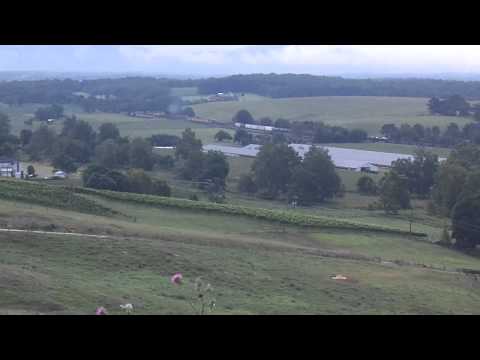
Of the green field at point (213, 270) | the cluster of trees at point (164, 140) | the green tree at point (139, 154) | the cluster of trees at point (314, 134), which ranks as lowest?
the green field at point (213, 270)

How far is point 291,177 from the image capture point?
49.6m

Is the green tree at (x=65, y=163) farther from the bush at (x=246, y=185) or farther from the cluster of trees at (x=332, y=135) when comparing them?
the cluster of trees at (x=332, y=135)

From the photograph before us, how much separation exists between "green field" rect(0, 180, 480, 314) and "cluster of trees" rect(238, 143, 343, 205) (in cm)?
1816

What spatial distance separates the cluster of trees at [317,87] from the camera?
10919 cm

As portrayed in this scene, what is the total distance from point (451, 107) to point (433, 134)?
15975 millimetres

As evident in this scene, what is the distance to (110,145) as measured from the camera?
185 feet

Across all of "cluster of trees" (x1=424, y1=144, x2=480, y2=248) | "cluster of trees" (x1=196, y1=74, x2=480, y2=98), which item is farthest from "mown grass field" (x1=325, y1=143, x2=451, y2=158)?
"cluster of trees" (x1=196, y1=74, x2=480, y2=98)

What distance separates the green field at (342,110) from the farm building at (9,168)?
42134 millimetres

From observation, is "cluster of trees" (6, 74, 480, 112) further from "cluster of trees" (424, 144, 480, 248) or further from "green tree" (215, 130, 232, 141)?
"cluster of trees" (424, 144, 480, 248)

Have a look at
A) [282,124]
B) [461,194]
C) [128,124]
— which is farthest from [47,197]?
[282,124]

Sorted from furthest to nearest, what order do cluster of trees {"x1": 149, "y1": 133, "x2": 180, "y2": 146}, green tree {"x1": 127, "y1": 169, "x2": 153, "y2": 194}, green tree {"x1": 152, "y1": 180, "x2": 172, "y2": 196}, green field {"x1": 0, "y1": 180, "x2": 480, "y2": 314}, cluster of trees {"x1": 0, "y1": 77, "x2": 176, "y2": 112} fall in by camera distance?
cluster of trees {"x1": 0, "y1": 77, "x2": 176, "y2": 112} < cluster of trees {"x1": 149, "y1": 133, "x2": 180, "y2": 146} < green tree {"x1": 152, "y1": 180, "x2": 172, "y2": 196} < green tree {"x1": 127, "y1": 169, "x2": 153, "y2": 194} < green field {"x1": 0, "y1": 180, "x2": 480, "y2": 314}

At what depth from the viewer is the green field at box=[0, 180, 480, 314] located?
1429 centimetres

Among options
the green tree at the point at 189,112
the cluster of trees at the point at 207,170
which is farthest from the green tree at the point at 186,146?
the green tree at the point at 189,112
